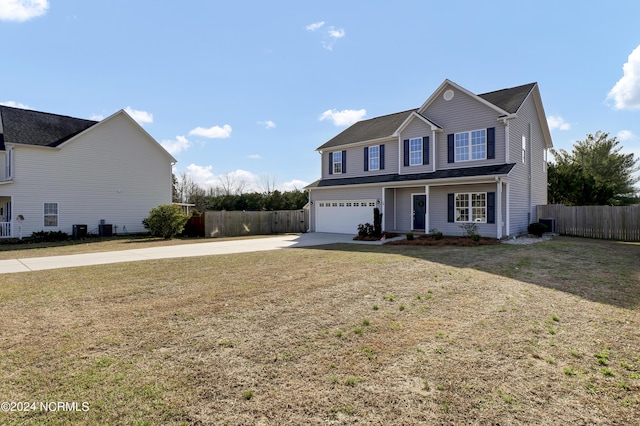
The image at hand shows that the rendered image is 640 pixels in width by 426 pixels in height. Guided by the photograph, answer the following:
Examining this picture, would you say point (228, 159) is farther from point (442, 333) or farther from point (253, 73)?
point (442, 333)

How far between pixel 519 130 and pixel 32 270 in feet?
69.5

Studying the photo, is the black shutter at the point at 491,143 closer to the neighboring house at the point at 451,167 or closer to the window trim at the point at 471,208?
the neighboring house at the point at 451,167

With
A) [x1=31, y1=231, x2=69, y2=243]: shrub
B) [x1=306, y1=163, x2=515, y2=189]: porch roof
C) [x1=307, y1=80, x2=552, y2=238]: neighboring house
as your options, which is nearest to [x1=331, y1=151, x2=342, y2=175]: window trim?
[x1=307, y1=80, x2=552, y2=238]: neighboring house

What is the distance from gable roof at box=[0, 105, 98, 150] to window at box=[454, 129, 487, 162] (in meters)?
23.8

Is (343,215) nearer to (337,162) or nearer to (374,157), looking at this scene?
(337,162)

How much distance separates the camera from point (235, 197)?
124 feet

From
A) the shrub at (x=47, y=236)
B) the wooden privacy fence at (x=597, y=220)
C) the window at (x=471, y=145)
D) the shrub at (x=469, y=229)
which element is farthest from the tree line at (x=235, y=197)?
the wooden privacy fence at (x=597, y=220)

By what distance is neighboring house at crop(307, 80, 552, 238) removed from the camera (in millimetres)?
16750

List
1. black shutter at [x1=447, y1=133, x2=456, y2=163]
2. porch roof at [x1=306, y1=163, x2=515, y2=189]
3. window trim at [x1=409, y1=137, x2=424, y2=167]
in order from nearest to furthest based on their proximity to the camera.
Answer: porch roof at [x1=306, y1=163, x2=515, y2=189], black shutter at [x1=447, y1=133, x2=456, y2=163], window trim at [x1=409, y1=137, x2=424, y2=167]

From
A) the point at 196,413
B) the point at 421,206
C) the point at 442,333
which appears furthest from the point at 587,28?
the point at 196,413

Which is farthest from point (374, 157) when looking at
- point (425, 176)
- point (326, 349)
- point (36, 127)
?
point (36, 127)

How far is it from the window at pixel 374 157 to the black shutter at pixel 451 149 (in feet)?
14.7

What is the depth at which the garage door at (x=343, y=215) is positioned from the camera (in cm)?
2112

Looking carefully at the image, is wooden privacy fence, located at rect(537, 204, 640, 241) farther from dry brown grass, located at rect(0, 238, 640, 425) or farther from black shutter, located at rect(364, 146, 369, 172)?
dry brown grass, located at rect(0, 238, 640, 425)
